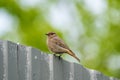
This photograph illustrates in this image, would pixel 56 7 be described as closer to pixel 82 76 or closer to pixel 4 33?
pixel 4 33

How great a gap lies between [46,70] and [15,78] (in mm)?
482

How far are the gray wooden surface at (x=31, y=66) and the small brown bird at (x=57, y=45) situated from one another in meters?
1.41

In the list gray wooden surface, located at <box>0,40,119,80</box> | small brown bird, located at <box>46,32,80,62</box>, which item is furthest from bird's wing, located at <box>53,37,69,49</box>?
gray wooden surface, located at <box>0,40,119,80</box>

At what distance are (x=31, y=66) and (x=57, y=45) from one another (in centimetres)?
242

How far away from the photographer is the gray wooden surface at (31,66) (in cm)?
446

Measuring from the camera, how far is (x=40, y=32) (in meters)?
11.1

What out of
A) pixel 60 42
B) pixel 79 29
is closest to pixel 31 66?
pixel 60 42

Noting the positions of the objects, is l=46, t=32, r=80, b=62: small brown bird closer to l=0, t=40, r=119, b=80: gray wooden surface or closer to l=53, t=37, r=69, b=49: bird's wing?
l=53, t=37, r=69, b=49: bird's wing

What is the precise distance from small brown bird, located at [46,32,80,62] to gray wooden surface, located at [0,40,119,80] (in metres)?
1.41

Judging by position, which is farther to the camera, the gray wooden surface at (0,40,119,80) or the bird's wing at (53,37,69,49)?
the bird's wing at (53,37,69,49)

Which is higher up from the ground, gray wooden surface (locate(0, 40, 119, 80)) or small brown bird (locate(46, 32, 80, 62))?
small brown bird (locate(46, 32, 80, 62))

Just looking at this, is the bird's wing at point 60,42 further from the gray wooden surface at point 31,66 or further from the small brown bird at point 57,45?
the gray wooden surface at point 31,66

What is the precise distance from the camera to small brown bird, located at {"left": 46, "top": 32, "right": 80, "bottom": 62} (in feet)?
22.9

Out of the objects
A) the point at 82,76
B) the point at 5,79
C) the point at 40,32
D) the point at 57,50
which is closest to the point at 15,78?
the point at 5,79
